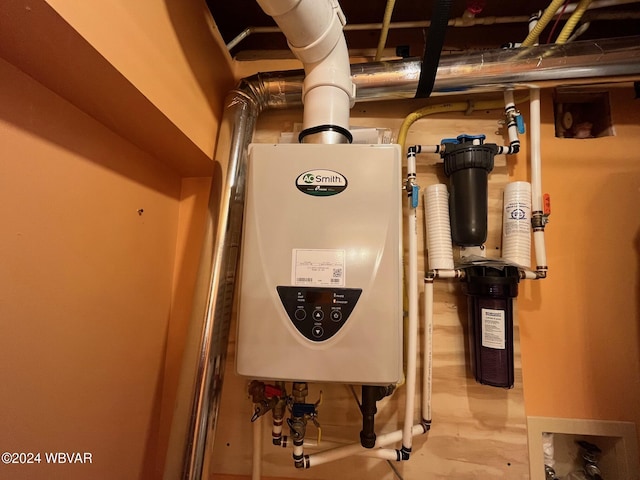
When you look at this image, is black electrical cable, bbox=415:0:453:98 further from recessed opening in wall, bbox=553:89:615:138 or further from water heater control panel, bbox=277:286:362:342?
water heater control panel, bbox=277:286:362:342

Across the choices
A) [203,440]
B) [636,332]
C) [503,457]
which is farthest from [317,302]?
[636,332]

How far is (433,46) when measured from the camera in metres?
0.84

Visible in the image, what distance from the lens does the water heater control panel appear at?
0.63 metres

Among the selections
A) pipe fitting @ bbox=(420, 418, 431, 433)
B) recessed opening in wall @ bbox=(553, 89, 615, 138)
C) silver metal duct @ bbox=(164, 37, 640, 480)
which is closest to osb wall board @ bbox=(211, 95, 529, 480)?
pipe fitting @ bbox=(420, 418, 431, 433)

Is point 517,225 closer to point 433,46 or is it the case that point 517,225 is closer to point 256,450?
point 433,46

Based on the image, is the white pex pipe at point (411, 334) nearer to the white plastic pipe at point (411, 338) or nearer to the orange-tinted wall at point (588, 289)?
the white plastic pipe at point (411, 338)

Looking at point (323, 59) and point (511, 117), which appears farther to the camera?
point (511, 117)

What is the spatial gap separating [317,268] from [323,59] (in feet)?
1.81

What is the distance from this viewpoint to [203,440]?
0.74 metres

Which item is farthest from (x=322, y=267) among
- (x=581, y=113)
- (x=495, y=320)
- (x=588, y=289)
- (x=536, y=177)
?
(x=581, y=113)

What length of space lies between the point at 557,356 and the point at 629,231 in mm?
464

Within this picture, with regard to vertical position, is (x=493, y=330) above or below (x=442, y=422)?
above

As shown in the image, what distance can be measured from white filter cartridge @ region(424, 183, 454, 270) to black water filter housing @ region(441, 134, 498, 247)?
0.03m

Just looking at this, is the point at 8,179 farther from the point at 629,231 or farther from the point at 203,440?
the point at 629,231
